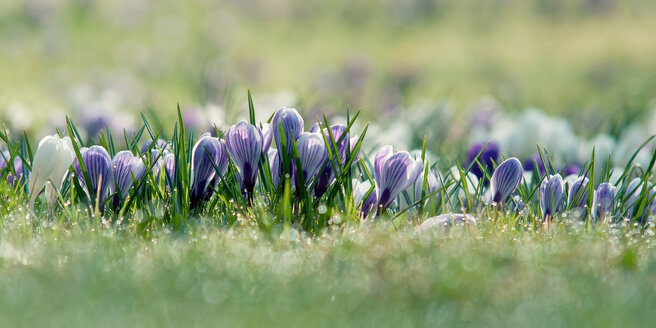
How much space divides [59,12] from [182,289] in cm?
1196

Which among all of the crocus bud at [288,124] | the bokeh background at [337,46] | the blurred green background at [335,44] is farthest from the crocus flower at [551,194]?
the blurred green background at [335,44]

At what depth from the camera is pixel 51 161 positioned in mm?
1978

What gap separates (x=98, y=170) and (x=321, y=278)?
749 mm

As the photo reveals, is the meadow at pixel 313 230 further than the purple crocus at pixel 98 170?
No

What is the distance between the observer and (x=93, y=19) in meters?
12.7

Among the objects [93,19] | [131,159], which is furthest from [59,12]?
[131,159]

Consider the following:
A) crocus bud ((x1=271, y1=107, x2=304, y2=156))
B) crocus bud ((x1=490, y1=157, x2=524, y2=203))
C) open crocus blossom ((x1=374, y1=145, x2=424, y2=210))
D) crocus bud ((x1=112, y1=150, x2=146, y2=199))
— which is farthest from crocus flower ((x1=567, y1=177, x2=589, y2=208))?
crocus bud ((x1=112, y1=150, x2=146, y2=199))

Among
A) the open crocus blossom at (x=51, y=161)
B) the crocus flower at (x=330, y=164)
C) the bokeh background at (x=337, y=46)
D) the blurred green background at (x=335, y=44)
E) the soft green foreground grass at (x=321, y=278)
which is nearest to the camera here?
the soft green foreground grass at (x=321, y=278)

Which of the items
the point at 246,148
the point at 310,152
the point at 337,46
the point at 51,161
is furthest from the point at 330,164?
the point at 337,46

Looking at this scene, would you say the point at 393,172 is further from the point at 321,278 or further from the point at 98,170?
the point at 98,170

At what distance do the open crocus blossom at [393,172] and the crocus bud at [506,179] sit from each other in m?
0.22

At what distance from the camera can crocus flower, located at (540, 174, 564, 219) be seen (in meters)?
2.09

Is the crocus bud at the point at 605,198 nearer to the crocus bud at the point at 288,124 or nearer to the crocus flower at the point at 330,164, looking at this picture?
the crocus flower at the point at 330,164

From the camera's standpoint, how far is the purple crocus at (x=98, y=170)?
201 cm
